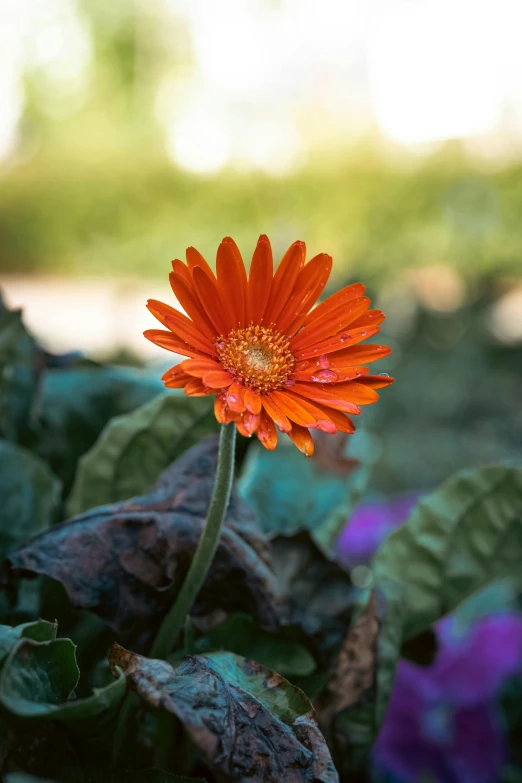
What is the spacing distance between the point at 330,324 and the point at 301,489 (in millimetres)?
404

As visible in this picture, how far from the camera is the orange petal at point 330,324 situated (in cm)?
49

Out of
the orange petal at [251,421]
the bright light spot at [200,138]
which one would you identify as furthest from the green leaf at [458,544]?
Answer: the bright light spot at [200,138]

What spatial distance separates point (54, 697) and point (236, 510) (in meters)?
0.20

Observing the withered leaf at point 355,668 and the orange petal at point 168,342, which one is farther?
the withered leaf at point 355,668

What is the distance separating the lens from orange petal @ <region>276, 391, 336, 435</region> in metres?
0.44

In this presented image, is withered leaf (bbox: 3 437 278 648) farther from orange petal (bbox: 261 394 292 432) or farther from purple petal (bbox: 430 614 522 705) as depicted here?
purple petal (bbox: 430 614 522 705)

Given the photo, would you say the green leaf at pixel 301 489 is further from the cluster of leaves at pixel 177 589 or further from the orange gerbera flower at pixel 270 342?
the orange gerbera flower at pixel 270 342

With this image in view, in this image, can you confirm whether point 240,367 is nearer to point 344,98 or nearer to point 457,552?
point 457,552

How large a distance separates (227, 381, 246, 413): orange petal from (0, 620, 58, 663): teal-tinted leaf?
161 mm

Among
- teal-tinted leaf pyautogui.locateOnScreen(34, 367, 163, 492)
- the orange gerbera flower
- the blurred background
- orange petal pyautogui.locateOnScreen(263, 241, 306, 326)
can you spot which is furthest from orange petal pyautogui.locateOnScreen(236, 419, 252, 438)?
the blurred background

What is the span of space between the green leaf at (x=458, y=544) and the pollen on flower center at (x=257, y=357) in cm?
27

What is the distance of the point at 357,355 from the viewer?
50 centimetres

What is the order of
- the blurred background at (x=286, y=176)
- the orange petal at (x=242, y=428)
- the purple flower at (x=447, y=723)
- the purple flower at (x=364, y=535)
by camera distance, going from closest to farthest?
the orange petal at (x=242, y=428) < the purple flower at (x=447, y=723) < the purple flower at (x=364, y=535) < the blurred background at (x=286, y=176)

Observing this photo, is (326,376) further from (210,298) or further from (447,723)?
(447,723)
